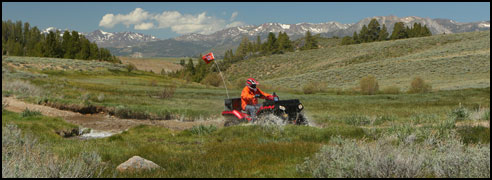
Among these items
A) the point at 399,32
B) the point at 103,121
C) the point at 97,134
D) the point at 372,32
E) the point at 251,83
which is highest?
the point at 372,32

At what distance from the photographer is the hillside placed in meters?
56.0

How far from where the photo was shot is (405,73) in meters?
63.6

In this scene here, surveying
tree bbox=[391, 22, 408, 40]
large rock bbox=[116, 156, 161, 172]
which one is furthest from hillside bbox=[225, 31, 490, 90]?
large rock bbox=[116, 156, 161, 172]

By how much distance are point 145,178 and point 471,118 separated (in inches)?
592

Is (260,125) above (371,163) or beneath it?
beneath

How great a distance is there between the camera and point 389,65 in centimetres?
7281

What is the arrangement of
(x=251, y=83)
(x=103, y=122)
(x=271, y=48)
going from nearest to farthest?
(x=251, y=83) → (x=103, y=122) → (x=271, y=48)

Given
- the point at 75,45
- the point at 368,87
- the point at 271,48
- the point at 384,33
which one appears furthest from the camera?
the point at 384,33

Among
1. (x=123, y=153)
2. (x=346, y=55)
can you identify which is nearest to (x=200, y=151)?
(x=123, y=153)

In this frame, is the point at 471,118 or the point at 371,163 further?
the point at 471,118

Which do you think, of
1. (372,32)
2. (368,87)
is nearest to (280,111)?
(368,87)

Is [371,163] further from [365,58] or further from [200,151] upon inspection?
[365,58]

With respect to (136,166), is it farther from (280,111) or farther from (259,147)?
(280,111)

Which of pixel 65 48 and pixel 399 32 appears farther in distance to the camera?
pixel 399 32
